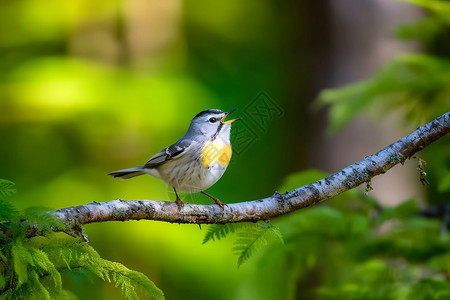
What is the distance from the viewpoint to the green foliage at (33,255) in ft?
4.64

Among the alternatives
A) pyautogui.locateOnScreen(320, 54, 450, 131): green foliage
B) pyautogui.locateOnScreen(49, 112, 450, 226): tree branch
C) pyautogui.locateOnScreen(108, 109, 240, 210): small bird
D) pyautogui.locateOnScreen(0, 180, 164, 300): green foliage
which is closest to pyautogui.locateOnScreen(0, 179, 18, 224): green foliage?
pyautogui.locateOnScreen(0, 180, 164, 300): green foliage

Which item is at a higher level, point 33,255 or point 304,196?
point 304,196

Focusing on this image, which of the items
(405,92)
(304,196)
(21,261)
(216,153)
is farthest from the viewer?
(405,92)

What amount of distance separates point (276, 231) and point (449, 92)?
208 cm

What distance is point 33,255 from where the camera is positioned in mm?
1422

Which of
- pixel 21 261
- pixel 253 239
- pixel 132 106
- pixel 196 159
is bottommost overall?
pixel 21 261

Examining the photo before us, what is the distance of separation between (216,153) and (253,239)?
36.1 inches

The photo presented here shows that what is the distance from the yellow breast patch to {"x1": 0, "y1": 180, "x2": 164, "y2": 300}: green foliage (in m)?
1.13

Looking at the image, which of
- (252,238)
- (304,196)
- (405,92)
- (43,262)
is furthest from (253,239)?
(405,92)

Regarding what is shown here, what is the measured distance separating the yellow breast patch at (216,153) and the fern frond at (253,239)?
2.50 feet

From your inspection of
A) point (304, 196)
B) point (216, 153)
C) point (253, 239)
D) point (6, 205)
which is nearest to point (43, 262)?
point (6, 205)

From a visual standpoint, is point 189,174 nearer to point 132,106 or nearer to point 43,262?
point 43,262

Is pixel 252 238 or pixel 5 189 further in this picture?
pixel 252 238

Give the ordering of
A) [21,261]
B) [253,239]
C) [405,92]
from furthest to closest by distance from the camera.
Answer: [405,92]
[253,239]
[21,261]
